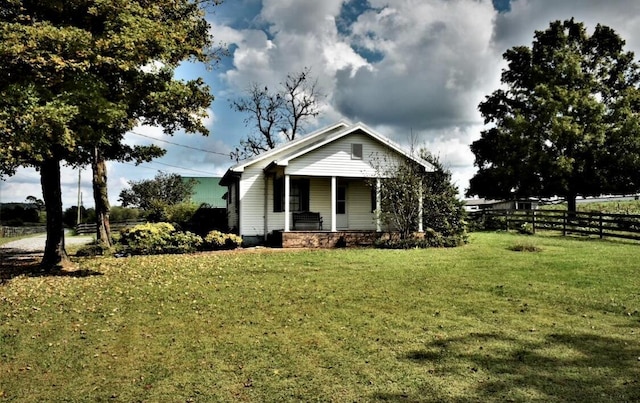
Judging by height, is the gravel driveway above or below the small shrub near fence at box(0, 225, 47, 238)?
below

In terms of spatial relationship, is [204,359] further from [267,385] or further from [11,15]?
[11,15]

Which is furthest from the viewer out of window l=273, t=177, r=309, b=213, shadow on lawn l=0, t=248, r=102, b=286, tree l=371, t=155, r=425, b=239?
window l=273, t=177, r=309, b=213

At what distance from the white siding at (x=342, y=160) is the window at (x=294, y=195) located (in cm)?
184

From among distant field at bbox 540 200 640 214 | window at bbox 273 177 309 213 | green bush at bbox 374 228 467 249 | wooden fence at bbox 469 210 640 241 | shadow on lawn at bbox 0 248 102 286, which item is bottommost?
shadow on lawn at bbox 0 248 102 286

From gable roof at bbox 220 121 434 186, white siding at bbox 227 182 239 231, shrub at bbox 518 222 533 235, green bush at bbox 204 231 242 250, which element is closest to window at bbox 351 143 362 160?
gable roof at bbox 220 121 434 186

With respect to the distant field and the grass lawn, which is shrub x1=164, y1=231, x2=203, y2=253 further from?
the distant field

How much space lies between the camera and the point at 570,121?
26.9 m

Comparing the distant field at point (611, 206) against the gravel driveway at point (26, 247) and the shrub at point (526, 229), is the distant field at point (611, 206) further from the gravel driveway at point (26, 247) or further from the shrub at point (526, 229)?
the gravel driveway at point (26, 247)

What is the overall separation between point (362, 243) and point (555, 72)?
19.2m

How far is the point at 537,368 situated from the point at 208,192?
4931 centimetres

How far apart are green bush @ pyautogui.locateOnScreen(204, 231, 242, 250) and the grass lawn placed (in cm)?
566

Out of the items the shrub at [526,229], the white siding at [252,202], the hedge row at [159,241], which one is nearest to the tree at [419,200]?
the white siding at [252,202]

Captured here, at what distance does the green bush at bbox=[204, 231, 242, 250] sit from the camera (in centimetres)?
1814

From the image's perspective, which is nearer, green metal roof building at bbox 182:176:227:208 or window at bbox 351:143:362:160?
window at bbox 351:143:362:160
